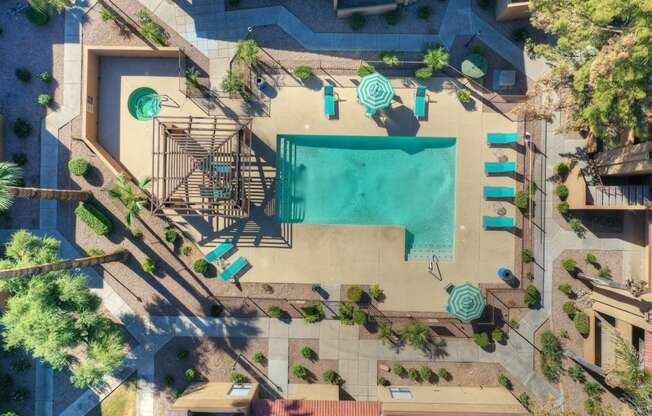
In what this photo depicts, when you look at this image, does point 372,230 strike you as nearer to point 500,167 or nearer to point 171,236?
point 500,167

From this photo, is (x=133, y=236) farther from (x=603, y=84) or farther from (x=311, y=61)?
(x=603, y=84)

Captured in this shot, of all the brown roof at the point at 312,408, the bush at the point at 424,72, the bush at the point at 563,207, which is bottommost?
the brown roof at the point at 312,408

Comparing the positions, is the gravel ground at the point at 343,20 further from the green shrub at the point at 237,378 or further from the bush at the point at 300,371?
the green shrub at the point at 237,378

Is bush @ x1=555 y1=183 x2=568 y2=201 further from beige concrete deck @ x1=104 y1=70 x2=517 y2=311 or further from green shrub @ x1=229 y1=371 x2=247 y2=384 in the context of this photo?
green shrub @ x1=229 y1=371 x2=247 y2=384

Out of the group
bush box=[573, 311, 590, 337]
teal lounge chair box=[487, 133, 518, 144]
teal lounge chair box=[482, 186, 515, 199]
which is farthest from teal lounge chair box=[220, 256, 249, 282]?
bush box=[573, 311, 590, 337]

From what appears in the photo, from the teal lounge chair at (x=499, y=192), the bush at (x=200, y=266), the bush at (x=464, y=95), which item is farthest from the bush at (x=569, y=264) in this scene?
the bush at (x=200, y=266)

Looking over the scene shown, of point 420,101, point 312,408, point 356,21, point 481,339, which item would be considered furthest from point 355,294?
point 356,21
